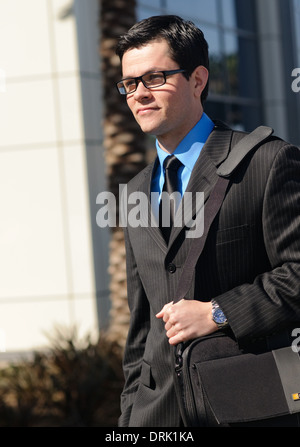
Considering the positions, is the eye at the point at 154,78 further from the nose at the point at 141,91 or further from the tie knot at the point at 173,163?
the tie knot at the point at 173,163

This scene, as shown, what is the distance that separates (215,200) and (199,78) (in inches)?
19.6

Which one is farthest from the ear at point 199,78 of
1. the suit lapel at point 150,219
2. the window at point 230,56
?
the window at point 230,56

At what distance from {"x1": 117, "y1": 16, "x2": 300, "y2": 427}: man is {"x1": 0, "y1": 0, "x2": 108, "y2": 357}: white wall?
7.76 meters

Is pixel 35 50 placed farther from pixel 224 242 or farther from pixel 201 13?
pixel 224 242

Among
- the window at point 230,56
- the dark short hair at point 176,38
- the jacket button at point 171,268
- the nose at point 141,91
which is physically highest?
the window at point 230,56

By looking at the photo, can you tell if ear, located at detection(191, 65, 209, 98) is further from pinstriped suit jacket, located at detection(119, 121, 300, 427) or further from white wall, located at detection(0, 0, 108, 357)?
white wall, located at detection(0, 0, 108, 357)

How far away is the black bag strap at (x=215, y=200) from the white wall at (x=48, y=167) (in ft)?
26.3

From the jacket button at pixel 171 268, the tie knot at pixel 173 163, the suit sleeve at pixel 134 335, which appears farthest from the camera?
the suit sleeve at pixel 134 335

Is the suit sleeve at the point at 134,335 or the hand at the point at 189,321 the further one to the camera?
the suit sleeve at the point at 134,335

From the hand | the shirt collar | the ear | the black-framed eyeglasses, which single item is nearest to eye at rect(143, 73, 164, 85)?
the black-framed eyeglasses

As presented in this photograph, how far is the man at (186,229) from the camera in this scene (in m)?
2.68

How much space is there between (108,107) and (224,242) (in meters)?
6.91

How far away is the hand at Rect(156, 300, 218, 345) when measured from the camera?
2705mm
